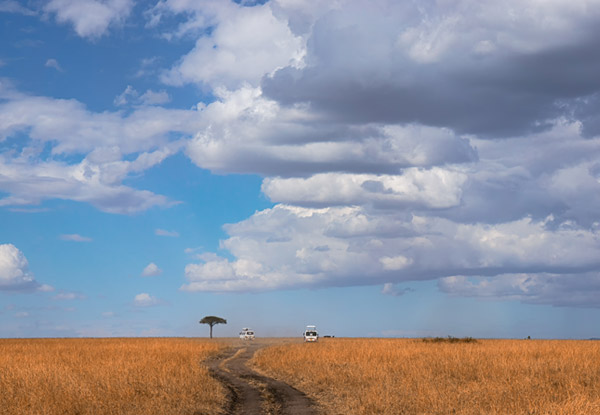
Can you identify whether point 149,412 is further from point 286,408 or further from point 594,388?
point 594,388

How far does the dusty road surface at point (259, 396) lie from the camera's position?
19703 mm

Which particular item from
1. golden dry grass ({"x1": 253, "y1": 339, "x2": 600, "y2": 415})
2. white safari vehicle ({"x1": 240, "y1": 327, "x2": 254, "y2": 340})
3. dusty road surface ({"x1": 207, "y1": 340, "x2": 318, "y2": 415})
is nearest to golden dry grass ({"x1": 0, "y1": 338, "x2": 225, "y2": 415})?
dusty road surface ({"x1": 207, "y1": 340, "x2": 318, "y2": 415})

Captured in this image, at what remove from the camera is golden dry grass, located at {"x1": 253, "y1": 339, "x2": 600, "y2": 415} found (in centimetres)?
1788

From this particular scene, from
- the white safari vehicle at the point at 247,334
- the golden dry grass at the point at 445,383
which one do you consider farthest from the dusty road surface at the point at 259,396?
the white safari vehicle at the point at 247,334

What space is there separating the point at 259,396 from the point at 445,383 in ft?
24.5

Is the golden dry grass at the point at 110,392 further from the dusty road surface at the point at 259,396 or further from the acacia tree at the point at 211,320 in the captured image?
the acacia tree at the point at 211,320

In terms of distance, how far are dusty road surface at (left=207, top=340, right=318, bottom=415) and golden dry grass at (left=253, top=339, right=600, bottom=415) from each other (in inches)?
28.0

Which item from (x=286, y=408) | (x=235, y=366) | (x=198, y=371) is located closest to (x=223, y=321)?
(x=235, y=366)

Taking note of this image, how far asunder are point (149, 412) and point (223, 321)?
107m

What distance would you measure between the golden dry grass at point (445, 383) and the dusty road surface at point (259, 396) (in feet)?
2.33

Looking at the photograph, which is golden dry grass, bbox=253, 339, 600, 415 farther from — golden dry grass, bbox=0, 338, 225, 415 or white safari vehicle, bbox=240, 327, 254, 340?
white safari vehicle, bbox=240, 327, 254, 340

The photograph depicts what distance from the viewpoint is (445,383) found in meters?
23.3

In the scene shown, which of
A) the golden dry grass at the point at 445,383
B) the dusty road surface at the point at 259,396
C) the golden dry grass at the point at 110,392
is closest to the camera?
the golden dry grass at the point at 110,392

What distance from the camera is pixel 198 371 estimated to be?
28.1 m
